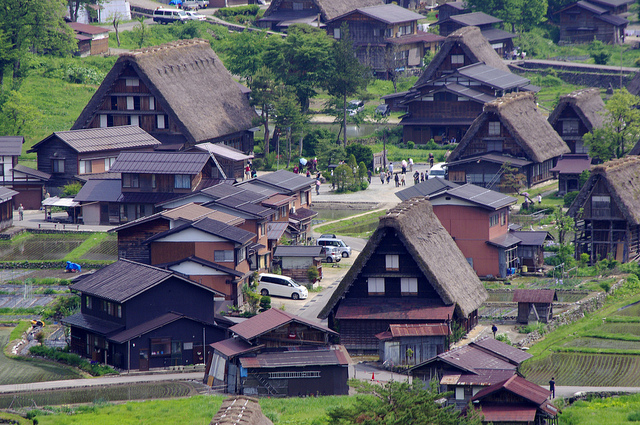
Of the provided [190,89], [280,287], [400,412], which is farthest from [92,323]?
[190,89]

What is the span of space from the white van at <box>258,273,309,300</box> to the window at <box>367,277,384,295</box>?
Answer: 717 cm

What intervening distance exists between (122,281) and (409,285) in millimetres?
11867

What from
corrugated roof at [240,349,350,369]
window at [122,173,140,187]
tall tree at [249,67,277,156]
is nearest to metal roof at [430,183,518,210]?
corrugated roof at [240,349,350,369]

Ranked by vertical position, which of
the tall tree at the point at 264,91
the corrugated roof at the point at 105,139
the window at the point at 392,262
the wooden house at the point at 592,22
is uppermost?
the wooden house at the point at 592,22

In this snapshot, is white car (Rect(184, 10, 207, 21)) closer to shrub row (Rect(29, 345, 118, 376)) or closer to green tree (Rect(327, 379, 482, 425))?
shrub row (Rect(29, 345, 118, 376))

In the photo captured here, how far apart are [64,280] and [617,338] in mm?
26572

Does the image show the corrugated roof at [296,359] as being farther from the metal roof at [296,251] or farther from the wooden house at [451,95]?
the wooden house at [451,95]

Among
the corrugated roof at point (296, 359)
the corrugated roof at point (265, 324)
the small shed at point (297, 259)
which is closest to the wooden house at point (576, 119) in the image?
the small shed at point (297, 259)

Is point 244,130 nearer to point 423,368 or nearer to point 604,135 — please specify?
point 604,135

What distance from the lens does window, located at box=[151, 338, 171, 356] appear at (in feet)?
153

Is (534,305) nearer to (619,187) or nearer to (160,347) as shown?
(619,187)

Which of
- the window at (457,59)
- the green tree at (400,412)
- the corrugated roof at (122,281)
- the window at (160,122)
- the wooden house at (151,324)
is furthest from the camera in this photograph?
the window at (457,59)

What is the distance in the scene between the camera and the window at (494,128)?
77250 mm

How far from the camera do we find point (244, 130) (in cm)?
8369
